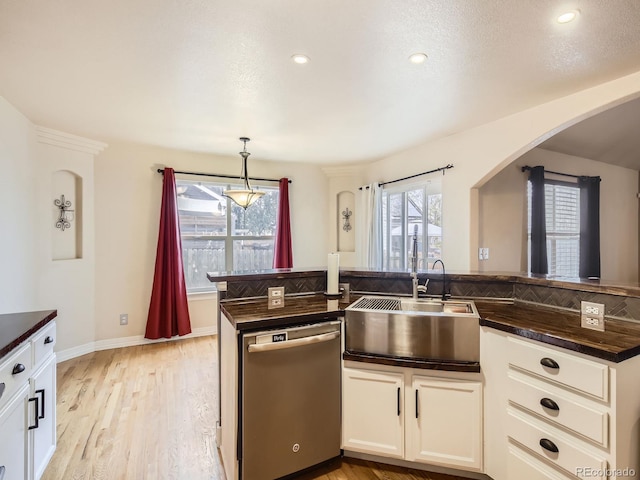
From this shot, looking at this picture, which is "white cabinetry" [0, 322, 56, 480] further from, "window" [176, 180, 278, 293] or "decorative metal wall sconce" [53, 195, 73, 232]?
"window" [176, 180, 278, 293]

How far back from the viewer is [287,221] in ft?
16.4

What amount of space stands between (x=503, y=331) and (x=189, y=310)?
399 cm

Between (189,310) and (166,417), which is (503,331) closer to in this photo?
(166,417)

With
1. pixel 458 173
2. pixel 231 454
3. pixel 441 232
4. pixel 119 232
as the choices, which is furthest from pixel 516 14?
pixel 119 232

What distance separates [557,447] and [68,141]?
16.3 feet

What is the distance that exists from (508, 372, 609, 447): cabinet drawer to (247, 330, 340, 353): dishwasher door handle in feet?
3.21

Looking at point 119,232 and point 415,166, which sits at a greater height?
point 415,166

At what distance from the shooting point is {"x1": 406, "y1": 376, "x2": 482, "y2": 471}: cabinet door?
1.76 m

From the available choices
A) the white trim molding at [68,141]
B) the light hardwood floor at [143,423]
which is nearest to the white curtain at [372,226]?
the light hardwood floor at [143,423]

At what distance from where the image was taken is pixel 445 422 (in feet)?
5.86

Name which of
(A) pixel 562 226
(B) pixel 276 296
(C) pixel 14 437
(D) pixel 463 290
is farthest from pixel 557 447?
(A) pixel 562 226

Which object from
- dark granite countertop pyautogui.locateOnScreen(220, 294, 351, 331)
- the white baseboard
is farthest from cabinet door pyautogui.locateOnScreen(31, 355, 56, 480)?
the white baseboard

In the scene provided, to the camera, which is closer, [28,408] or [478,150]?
[28,408]

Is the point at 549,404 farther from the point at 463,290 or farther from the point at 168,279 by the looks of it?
the point at 168,279
